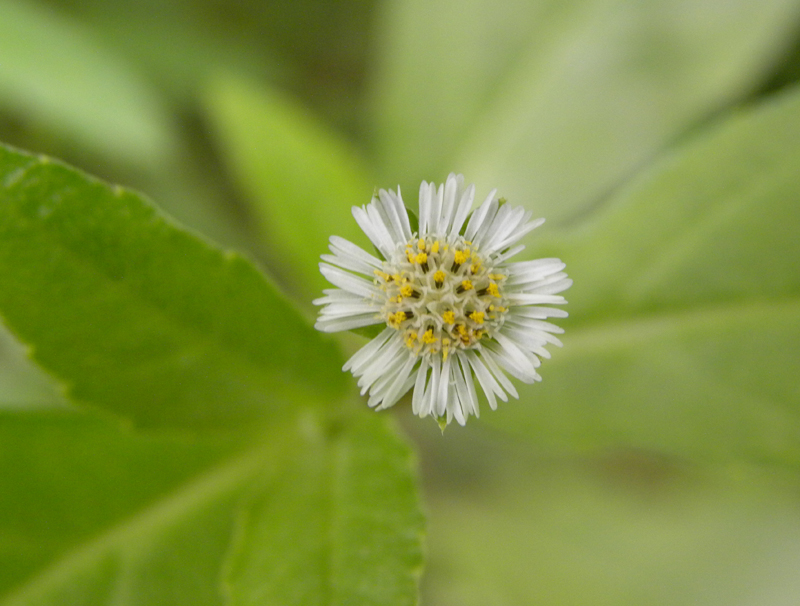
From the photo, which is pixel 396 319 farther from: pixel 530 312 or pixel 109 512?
pixel 109 512

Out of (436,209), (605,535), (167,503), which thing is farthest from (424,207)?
(605,535)

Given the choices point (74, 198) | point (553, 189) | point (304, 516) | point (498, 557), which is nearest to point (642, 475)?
point (498, 557)

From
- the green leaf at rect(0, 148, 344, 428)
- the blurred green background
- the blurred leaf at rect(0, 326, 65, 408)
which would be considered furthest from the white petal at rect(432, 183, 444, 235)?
the blurred leaf at rect(0, 326, 65, 408)

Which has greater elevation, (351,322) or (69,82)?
(69,82)

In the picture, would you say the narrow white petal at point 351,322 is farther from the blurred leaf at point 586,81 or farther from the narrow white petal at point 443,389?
the blurred leaf at point 586,81

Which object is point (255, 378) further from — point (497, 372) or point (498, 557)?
point (498, 557)

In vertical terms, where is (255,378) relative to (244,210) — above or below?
below
